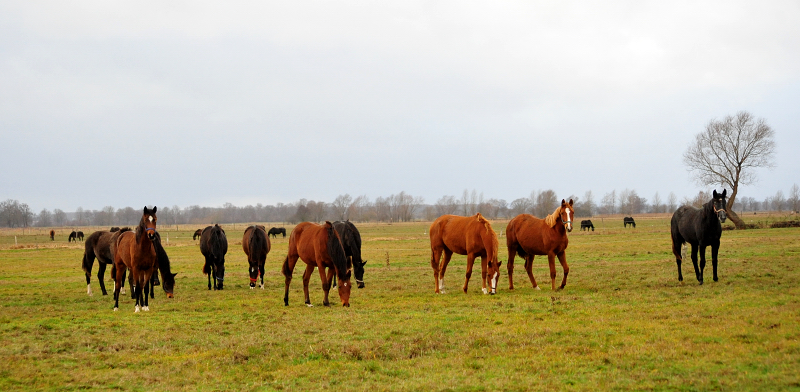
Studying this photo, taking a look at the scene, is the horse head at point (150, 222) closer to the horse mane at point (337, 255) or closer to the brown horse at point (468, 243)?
the horse mane at point (337, 255)

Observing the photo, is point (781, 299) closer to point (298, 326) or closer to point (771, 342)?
point (771, 342)

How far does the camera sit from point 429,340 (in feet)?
25.1

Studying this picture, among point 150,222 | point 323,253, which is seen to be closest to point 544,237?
point 323,253

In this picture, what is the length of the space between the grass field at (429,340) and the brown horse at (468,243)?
538 mm

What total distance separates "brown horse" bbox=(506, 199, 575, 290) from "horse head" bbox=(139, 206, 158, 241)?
8193 millimetres

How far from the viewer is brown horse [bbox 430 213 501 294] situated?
483 inches

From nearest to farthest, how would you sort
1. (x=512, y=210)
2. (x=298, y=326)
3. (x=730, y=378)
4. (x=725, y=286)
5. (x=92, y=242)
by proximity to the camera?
(x=730, y=378)
(x=298, y=326)
(x=725, y=286)
(x=92, y=242)
(x=512, y=210)

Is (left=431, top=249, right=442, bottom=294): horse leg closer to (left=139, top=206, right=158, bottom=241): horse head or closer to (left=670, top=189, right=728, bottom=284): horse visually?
(left=670, top=189, right=728, bottom=284): horse

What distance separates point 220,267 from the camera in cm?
1528

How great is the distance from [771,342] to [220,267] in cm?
1304

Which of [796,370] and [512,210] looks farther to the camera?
[512,210]

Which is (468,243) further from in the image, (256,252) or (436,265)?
(256,252)

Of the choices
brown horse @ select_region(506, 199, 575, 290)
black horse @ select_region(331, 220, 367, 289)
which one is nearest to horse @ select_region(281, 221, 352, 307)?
black horse @ select_region(331, 220, 367, 289)

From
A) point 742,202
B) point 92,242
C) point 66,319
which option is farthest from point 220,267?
point 742,202
